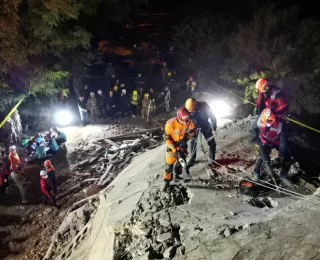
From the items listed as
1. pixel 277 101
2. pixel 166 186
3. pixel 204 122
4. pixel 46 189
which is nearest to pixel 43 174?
pixel 46 189

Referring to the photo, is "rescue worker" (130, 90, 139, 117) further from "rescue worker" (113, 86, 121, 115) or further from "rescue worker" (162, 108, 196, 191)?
"rescue worker" (162, 108, 196, 191)

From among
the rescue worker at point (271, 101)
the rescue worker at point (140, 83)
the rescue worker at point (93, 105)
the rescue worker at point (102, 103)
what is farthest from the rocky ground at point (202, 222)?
the rescue worker at point (140, 83)

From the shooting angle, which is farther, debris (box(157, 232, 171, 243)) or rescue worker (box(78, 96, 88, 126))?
Result: rescue worker (box(78, 96, 88, 126))

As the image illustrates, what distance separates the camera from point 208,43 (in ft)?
66.1

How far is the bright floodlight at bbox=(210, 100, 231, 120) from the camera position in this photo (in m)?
15.6

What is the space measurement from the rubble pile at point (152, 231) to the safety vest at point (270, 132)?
7.05 ft

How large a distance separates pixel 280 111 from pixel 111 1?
15.3m

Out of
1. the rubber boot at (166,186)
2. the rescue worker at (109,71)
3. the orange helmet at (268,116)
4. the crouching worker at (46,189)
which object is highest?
the rescue worker at (109,71)

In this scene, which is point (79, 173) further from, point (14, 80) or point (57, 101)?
point (57, 101)

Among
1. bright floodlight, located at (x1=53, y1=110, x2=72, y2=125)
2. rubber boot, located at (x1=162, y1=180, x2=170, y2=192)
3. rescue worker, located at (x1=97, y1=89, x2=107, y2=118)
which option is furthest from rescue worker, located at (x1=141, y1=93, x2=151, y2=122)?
rubber boot, located at (x1=162, y1=180, x2=170, y2=192)

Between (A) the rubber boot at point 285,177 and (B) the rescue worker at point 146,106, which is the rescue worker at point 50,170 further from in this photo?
(B) the rescue worker at point 146,106

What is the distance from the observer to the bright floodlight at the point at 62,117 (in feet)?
54.5

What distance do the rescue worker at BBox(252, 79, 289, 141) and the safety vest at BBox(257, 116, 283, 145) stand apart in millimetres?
164

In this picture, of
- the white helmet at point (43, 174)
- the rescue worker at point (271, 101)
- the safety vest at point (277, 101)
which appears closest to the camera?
the rescue worker at point (271, 101)
